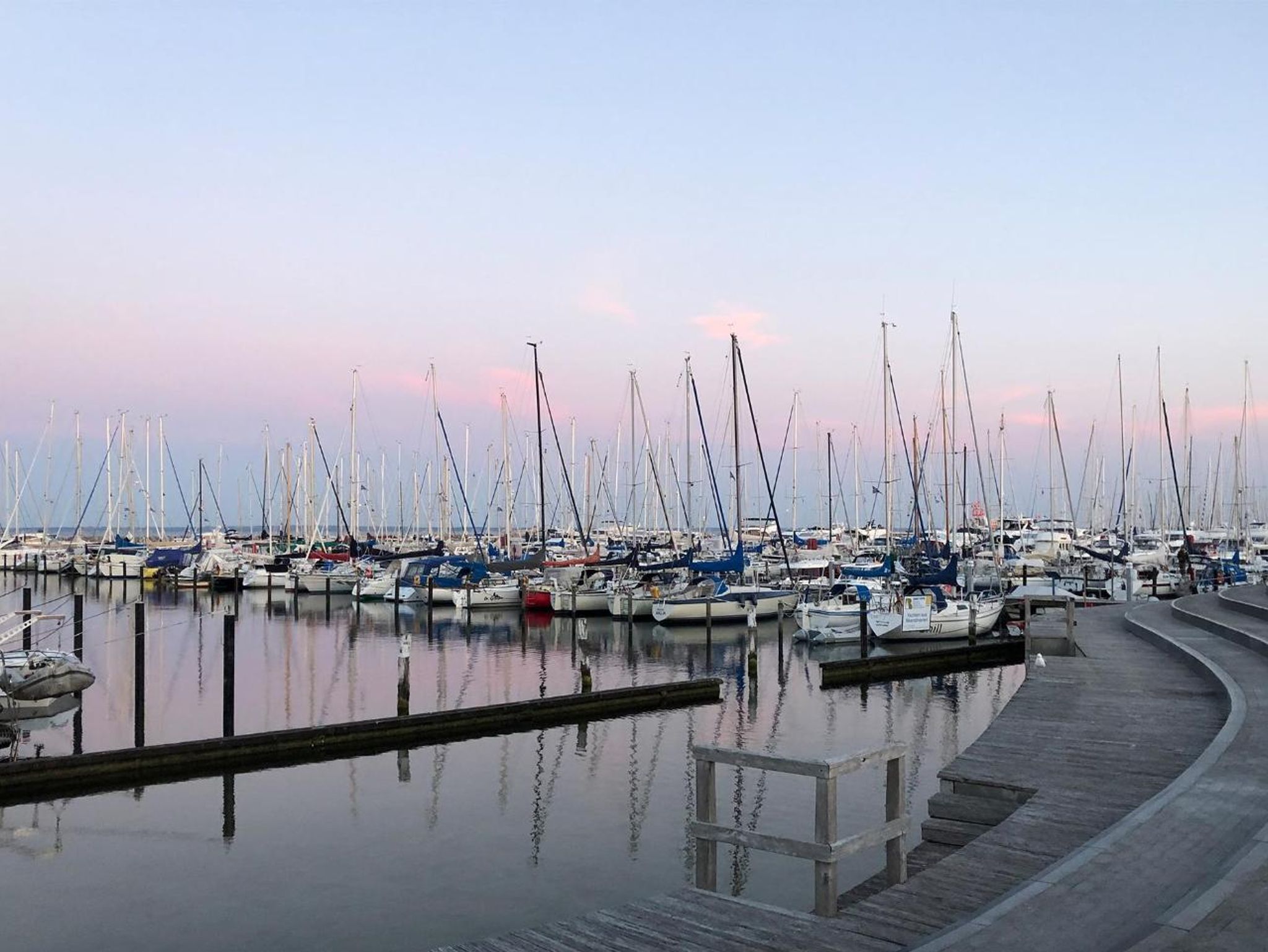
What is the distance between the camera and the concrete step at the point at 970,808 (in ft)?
42.0

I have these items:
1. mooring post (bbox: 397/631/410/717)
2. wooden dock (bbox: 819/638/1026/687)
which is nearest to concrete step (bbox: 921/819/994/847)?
mooring post (bbox: 397/631/410/717)

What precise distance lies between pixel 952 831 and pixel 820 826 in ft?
14.8

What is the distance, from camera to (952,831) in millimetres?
12828

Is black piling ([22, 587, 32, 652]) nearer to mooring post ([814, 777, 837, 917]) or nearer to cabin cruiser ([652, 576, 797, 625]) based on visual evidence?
mooring post ([814, 777, 837, 917])

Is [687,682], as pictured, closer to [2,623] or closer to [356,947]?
[356,947]

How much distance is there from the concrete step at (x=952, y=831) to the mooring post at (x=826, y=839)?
14.0 ft

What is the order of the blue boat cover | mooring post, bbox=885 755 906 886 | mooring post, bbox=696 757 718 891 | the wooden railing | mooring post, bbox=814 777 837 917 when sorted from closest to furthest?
mooring post, bbox=814 777 837 917 → the wooden railing → mooring post, bbox=696 757 718 891 → mooring post, bbox=885 755 906 886 → the blue boat cover

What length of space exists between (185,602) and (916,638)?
47.3 meters

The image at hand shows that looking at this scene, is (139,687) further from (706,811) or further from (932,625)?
(932,625)

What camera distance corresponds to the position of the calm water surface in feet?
45.4

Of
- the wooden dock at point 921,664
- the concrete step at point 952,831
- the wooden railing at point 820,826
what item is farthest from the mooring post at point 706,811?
the wooden dock at point 921,664

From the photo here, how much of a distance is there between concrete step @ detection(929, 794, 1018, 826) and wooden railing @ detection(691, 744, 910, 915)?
315 centimetres

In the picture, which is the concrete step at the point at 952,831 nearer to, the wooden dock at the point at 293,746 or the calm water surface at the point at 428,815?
the calm water surface at the point at 428,815

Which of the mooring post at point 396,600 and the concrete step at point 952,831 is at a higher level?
the concrete step at point 952,831
